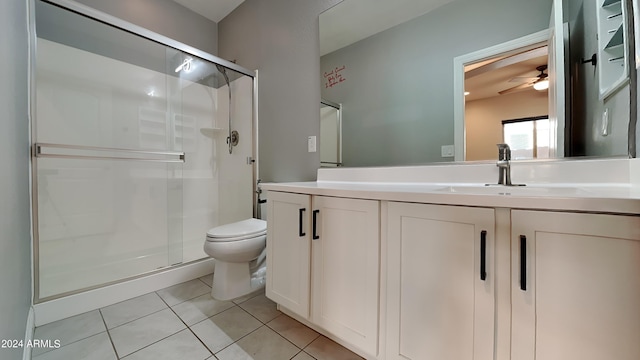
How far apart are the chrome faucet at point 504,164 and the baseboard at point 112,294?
210 cm

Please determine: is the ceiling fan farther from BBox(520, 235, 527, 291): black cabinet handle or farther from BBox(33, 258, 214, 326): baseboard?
BBox(33, 258, 214, 326): baseboard

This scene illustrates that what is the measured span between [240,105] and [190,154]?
700mm

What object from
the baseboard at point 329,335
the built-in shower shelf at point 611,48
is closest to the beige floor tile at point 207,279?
the baseboard at point 329,335

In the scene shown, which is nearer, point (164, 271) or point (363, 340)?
point (363, 340)

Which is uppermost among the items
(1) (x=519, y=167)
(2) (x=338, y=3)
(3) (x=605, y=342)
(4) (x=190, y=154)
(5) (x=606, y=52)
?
(2) (x=338, y=3)

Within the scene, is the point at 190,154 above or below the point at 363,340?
above

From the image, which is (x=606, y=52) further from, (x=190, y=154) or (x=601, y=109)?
(x=190, y=154)

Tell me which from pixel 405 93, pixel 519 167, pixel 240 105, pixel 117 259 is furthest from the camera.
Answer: pixel 240 105

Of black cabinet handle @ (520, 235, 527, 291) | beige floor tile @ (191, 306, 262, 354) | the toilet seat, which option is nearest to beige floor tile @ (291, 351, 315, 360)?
beige floor tile @ (191, 306, 262, 354)

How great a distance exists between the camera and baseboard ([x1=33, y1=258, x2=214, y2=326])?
50.1 inches

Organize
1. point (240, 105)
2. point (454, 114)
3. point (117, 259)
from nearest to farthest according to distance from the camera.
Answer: point (454, 114), point (117, 259), point (240, 105)

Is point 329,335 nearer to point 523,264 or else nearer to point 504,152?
point 523,264

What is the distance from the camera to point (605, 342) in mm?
537

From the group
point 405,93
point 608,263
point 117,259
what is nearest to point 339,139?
point 405,93
